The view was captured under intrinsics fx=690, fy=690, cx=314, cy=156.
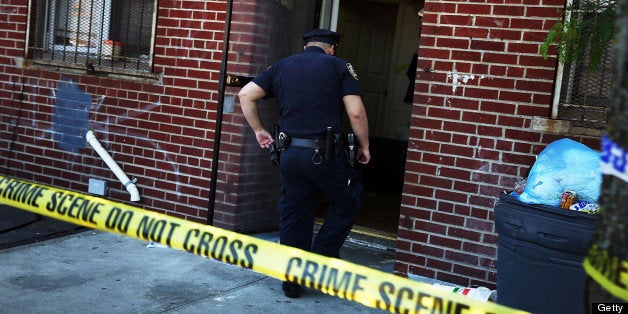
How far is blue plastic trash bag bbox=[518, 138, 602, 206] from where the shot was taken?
13.0 feet

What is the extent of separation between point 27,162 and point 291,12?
3.18 m

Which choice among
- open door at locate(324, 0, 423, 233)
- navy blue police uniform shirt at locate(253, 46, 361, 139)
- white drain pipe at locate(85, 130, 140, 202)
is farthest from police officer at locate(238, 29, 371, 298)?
open door at locate(324, 0, 423, 233)

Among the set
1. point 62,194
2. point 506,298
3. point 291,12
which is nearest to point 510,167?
point 506,298

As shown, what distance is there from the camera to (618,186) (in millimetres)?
1883

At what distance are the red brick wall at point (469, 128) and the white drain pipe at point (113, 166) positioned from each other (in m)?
2.59

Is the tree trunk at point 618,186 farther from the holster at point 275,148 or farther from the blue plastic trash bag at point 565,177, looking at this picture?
the holster at point 275,148

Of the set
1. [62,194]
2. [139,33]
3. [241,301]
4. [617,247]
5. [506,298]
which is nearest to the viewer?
[617,247]

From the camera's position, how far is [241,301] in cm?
459

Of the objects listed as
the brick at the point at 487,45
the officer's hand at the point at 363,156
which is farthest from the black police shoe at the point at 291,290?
the brick at the point at 487,45


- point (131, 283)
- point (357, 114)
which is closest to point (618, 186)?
point (357, 114)

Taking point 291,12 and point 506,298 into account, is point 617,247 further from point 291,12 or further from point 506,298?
point 291,12

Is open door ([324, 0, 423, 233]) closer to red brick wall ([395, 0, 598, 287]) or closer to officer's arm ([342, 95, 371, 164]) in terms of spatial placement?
red brick wall ([395, 0, 598, 287])

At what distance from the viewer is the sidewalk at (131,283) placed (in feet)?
14.3

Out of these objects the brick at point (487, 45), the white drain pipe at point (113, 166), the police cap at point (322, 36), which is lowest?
the white drain pipe at point (113, 166)
